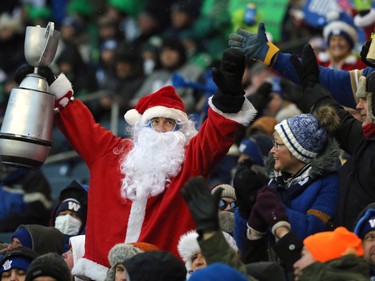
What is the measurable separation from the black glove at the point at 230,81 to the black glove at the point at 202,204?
131 cm

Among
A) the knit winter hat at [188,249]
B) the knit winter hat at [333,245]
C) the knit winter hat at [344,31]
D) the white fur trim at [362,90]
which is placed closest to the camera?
the knit winter hat at [333,245]

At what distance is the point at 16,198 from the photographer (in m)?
12.4

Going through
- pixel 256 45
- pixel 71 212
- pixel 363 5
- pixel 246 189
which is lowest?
pixel 246 189

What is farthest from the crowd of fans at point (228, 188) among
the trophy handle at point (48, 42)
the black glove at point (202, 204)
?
the trophy handle at point (48, 42)

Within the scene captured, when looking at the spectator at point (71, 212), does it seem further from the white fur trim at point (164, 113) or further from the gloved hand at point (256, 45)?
the gloved hand at point (256, 45)

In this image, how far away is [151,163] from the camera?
898cm

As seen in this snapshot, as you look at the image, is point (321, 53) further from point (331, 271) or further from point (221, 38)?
point (331, 271)

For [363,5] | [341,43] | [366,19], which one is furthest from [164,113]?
[341,43]

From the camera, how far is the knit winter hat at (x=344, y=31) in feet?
39.1

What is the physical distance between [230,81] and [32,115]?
130 centimetres

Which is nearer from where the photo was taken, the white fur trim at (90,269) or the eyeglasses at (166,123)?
the white fur trim at (90,269)

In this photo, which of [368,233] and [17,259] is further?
[17,259]

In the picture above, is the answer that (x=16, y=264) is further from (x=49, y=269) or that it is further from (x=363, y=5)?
(x=363, y=5)

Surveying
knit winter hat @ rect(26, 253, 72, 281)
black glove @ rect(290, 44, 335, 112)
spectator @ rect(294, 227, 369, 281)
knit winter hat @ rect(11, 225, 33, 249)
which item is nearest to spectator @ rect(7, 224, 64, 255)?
knit winter hat @ rect(11, 225, 33, 249)
